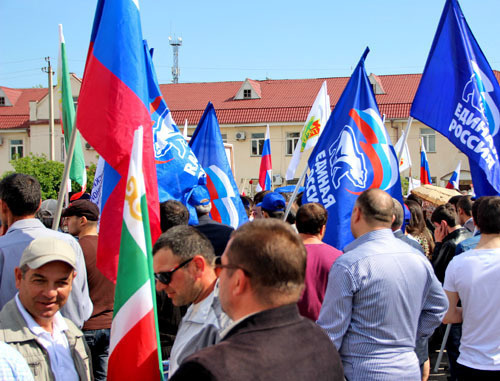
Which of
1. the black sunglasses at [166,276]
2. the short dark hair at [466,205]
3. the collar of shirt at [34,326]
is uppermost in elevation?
the short dark hair at [466,205]

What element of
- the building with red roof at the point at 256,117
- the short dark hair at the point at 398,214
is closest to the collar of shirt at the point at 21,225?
the short dark hair at the point at 398,214

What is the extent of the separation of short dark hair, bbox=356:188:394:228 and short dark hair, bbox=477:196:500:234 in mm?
758

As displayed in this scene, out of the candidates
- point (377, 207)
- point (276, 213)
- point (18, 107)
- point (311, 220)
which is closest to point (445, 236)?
point (276, 213)

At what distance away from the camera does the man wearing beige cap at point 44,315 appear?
2.70 m

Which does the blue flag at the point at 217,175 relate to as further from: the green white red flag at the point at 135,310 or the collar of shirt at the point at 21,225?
the green white red flag at the point at 135,310

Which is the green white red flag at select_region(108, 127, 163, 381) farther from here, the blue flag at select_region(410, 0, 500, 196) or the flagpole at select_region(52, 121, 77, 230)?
the blue flag at select_region(410, 0, 500, 196)

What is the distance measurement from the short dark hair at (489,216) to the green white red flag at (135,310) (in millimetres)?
2282

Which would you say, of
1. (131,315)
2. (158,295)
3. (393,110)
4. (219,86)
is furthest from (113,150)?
(219,86)

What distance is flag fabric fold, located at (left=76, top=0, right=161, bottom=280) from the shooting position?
145 inches

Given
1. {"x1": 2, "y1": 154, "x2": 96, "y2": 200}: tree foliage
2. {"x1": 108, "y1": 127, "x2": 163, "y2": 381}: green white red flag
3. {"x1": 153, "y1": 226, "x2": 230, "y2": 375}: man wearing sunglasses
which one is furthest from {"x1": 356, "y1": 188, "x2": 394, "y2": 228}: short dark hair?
{"x1": 2, "y1": 154, "x2": 96, "y2": 200}: tree foliage

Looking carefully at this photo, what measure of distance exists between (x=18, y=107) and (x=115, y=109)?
1722 inches

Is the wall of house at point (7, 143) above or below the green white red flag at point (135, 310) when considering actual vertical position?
above

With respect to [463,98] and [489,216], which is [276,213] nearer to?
[463,98]

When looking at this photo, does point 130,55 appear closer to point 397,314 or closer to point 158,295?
point 158,295
